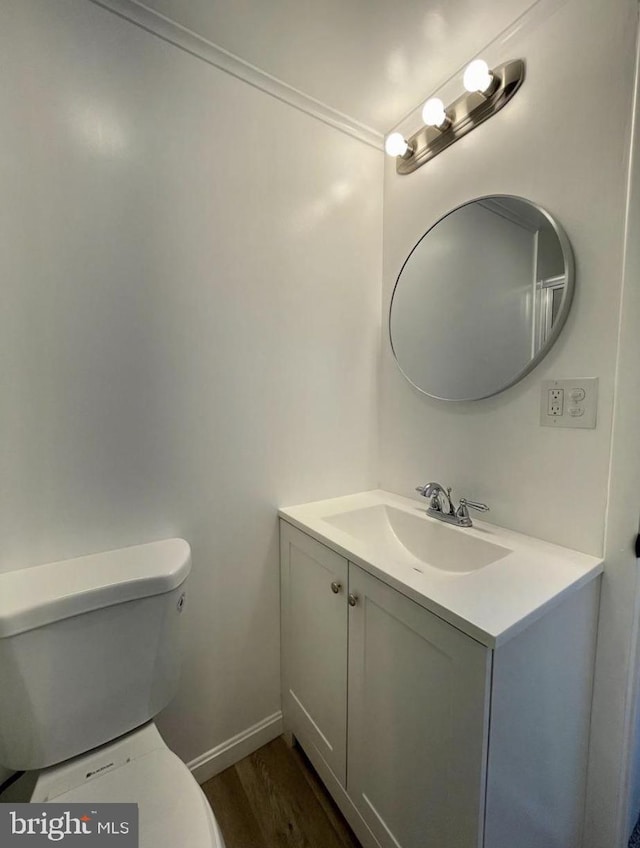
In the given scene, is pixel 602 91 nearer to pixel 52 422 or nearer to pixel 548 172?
pixel 548 172

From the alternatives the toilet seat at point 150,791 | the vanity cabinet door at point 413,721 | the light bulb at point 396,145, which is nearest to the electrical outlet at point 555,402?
the vanity cabinet door at point 413,721

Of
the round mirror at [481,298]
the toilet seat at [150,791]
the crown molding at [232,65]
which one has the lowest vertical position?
the toilet seat at [150,791]

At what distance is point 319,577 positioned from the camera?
3.67ft

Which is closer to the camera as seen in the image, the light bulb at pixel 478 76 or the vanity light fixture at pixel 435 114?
the light bulb at pixel 478 76

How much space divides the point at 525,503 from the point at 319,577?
2.22ft

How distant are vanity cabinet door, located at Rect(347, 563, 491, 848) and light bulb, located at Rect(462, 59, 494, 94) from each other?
4.81ft

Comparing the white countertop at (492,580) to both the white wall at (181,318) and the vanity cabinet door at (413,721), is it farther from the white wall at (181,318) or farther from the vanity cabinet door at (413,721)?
the white wall at (181,318)

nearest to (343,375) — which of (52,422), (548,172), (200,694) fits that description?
(548,172)

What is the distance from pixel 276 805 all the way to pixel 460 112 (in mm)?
2364

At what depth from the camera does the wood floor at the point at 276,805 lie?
1.04m

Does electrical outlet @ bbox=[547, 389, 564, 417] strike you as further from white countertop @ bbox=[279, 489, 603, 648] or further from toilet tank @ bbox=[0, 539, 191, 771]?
toilet tank @ bbox=[0, 539, 191, 771]

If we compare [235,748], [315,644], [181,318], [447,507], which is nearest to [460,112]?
[181,318]

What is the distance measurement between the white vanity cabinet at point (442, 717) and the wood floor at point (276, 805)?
9 centimetres

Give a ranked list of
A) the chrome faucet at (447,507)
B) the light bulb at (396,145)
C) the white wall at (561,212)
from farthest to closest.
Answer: the light bulb at (396,145) < the chrome faucet at (447,507) < the white wall at (561,212)
